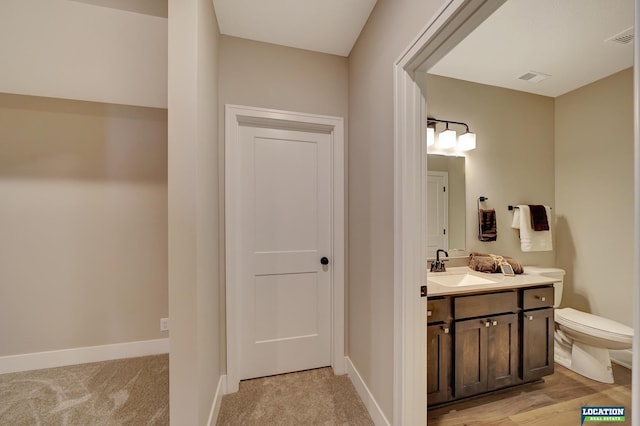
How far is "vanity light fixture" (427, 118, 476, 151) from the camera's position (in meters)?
2.23

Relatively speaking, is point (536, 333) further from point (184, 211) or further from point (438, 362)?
point (184, 211)

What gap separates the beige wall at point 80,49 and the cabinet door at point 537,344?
3.13m

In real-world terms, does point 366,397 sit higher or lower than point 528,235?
lower

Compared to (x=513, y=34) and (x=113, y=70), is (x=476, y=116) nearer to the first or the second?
(x=513, y=34)

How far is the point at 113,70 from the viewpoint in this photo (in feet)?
5.02

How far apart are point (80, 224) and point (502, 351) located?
3.55m

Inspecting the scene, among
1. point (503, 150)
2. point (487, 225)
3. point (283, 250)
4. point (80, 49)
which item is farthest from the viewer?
point (503, 150)

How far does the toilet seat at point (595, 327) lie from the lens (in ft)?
5.83

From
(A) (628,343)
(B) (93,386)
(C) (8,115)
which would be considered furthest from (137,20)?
(A) (628,343)

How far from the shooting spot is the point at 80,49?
4.51 feet

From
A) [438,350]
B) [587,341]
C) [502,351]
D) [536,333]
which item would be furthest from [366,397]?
[587,341]

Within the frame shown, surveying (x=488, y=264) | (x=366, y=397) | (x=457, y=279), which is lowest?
(x=366, y=397)

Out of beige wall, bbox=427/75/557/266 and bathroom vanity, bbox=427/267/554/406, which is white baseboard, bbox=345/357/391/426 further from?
beige wall, bbox=427/75/557/266

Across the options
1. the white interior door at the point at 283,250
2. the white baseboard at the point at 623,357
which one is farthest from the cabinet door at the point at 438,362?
the white baseboard at the point at 623,357
